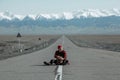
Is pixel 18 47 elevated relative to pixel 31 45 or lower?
elevated

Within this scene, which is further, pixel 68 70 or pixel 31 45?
pixel 31 45

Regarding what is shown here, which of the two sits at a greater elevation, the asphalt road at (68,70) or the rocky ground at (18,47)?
the asphalt road at (68,70)

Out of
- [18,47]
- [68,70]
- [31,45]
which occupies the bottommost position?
[31,45]

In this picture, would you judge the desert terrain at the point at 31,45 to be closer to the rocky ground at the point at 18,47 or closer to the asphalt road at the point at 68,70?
the rocky ground at the point at 18,47

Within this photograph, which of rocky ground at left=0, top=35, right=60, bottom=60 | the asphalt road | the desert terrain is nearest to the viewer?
the asphalt road

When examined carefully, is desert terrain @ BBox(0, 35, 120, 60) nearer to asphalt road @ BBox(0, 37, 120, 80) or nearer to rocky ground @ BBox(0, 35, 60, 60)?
rocky ground @ BBox(0, 35, 60, 60)

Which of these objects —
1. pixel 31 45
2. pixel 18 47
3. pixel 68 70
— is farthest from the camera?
pixel 31 45

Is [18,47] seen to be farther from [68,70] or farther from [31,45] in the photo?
[68,70]

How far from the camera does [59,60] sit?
1859cm

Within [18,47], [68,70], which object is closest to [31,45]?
[18,47]

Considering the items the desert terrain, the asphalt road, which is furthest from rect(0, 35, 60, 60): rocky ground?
the asphalt road

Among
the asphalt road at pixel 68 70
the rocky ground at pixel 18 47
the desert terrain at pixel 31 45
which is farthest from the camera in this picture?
the desert terrain at pixel 31 45

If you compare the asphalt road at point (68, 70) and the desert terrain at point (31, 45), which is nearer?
the asphalt road at point (68, 70)

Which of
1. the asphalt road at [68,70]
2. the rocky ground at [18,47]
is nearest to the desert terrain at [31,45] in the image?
the rocky ground at [18,47]
